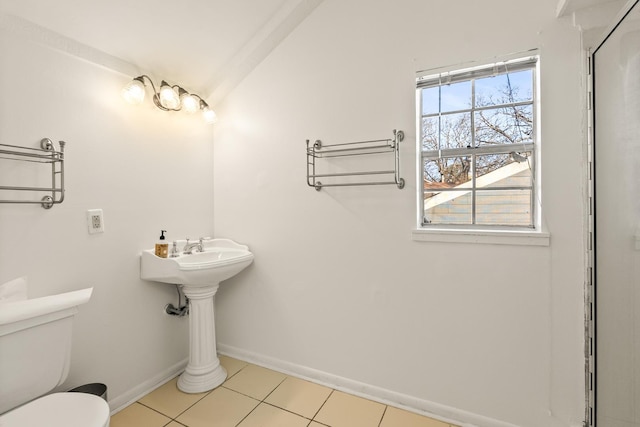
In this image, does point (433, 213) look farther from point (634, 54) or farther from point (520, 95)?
point (634, 54)

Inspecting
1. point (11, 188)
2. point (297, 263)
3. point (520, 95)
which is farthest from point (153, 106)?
point (520, 95)

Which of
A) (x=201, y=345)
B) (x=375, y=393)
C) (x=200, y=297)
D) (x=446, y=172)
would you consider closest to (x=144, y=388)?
(x=201, y=345)

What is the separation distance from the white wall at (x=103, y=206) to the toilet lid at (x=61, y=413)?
0.46m

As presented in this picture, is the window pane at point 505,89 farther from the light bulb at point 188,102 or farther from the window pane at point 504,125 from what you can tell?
the light bulb at point 188,102

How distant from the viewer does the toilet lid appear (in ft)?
3.53

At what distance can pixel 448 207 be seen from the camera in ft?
5.66

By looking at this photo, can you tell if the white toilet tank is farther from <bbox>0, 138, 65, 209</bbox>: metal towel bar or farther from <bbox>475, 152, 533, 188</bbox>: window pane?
<bbox>475, 152, 533, 188</bbox>: window pane

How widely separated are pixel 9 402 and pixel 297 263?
144 cm

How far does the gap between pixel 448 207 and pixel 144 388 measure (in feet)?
7.21

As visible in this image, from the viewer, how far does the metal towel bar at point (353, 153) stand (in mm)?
1693

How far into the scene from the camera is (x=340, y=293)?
1.91 m

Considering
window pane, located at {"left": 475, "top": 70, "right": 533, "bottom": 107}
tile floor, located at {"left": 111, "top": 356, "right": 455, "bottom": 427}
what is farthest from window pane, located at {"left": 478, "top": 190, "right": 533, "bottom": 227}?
tile floor, located at {"left": 111, "top": 356, "right": 455, "bottom": 427}

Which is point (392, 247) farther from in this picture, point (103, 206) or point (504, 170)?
point (103, 206)

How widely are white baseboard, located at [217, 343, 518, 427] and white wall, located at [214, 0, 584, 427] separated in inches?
0.4
